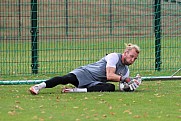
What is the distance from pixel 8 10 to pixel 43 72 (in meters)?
1.57

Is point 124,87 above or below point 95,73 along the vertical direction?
below

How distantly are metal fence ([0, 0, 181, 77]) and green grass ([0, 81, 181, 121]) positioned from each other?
3313 millimetres

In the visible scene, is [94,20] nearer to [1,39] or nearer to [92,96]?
[1,39]

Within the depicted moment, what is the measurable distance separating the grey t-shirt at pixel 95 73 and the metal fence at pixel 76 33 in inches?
136

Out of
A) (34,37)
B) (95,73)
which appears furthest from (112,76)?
(34,37)

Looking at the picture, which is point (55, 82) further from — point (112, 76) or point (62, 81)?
point (112, 76)

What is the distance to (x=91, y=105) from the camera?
30.8 ft

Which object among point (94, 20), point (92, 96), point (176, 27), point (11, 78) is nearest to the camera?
point (92, 96)

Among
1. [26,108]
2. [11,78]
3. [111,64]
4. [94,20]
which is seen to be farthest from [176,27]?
[26,108]

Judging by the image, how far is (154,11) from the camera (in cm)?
1548

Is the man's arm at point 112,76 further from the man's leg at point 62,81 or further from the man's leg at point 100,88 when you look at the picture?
the man's leg at point 62,81

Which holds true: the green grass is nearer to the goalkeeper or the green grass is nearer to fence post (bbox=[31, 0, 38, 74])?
the goalkeeper

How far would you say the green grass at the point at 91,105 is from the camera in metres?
8.37

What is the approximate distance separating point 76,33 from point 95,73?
15.1ft
